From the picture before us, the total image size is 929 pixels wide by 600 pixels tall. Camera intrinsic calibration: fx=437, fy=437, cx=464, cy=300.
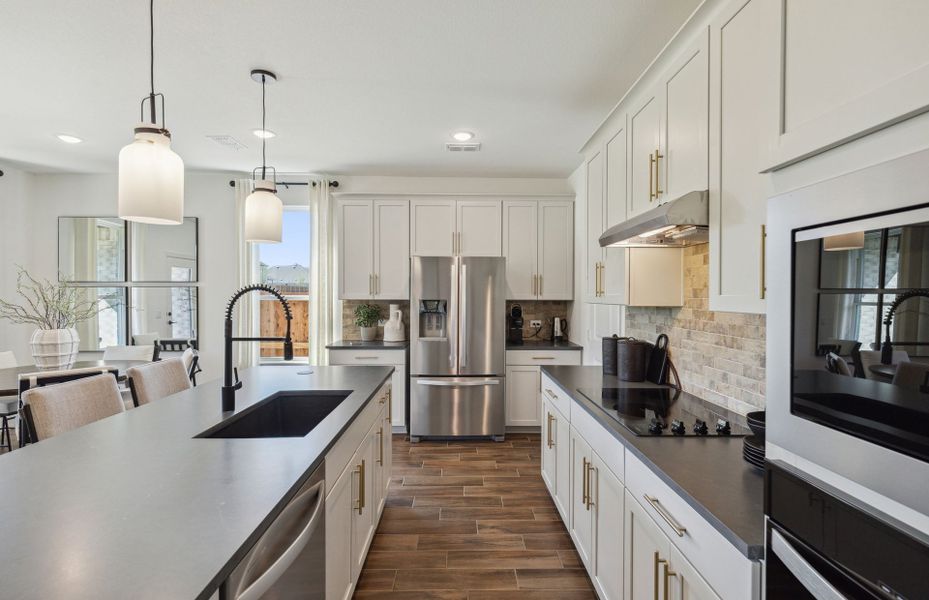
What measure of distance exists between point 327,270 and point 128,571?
3.94 m

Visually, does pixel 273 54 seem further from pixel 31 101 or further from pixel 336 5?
pixel 31 101

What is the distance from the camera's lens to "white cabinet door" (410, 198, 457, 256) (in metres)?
4.41

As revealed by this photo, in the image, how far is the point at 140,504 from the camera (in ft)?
3.18

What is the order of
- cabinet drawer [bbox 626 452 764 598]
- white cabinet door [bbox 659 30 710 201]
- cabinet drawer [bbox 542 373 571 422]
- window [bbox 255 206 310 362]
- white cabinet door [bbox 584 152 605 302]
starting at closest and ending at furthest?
1. cabinet drawer [bbox 626 452 764 598]
2. white cabinet door [bbox 659 30 710 201]
3. cabinet drawer [bbox 542 373 571 422]
4. white cabinet door [bbox 584 152 605 302]
5. window [bbox 255 206 310 362]

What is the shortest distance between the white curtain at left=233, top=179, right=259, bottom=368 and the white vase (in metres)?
1.43

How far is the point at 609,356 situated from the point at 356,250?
9.08 ft

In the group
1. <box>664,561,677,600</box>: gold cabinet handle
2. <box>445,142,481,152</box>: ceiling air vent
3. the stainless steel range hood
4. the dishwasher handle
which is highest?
<box>445,142,481,152</box>: ceiling air vent

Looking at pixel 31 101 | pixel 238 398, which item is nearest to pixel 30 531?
pixel 238 398

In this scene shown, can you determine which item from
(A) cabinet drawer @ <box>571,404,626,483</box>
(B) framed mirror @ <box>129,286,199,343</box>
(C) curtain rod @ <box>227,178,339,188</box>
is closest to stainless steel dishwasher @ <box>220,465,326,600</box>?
(A) cabinet drawer @ <box>571,404,626,483</box>

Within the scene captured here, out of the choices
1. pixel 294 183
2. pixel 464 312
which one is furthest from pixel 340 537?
pixel 294 183

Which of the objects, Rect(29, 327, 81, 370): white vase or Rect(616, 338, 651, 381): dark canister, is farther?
Rect(29, 327, 81, 370): white vase

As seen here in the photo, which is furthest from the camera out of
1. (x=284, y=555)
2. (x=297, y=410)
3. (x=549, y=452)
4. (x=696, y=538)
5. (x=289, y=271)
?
(x=289, y=271)

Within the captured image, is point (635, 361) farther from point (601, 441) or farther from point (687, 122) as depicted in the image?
point (687, 122)

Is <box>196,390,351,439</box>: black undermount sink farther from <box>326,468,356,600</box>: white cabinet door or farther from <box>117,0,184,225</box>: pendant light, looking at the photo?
<box>117,0,184,225</box>: pendant light
